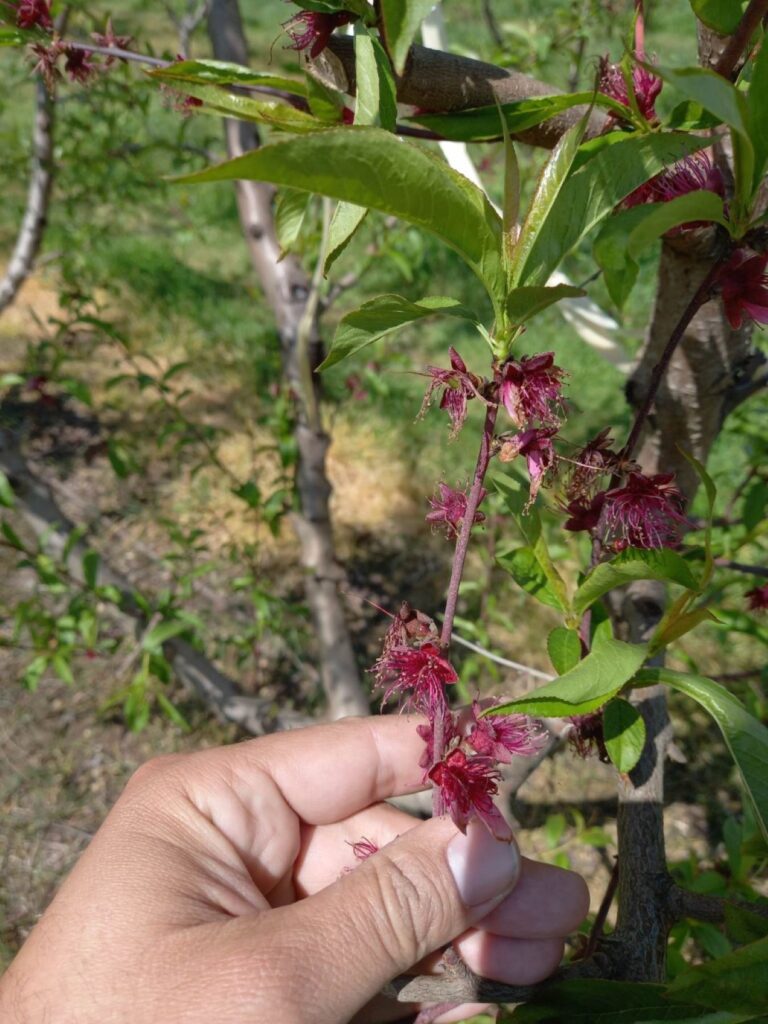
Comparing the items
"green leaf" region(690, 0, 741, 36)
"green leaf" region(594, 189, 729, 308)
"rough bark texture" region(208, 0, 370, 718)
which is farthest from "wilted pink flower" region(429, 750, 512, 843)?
"rough bark texture" region(208, 0, 370, 718)

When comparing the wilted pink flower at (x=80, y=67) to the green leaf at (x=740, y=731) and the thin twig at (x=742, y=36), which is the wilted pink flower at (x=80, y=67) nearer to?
the thin twig at (x=742, y=36)

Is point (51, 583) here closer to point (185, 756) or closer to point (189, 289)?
point (185, 756)

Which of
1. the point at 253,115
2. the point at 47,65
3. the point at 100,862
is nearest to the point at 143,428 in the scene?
the point at 47,65

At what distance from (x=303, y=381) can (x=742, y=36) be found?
1.26m

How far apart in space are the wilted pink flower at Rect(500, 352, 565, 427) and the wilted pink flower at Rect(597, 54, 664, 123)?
29cm

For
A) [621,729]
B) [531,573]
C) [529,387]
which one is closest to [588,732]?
[621,729]

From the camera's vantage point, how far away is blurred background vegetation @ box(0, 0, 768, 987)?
5.99 ft

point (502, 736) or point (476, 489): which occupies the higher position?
point (476, 489)

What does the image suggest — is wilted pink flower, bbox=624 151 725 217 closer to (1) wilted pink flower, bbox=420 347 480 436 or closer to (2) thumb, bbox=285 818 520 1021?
(1) wilted pink flower, bbox=420 347 480 436

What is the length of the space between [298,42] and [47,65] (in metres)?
0.48

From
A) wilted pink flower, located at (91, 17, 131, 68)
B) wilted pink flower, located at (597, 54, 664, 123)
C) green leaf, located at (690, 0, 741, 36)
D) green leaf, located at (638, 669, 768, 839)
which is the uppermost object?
wilted pink flower, located at (91, 17, 131, 68)

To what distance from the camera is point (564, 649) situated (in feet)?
2.42

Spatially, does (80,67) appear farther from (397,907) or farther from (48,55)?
(397,907)

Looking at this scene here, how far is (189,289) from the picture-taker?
380 cm
